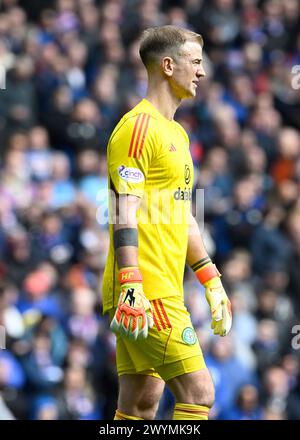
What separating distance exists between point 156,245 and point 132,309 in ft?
1.77

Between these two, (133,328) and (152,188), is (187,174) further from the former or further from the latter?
(133,328)

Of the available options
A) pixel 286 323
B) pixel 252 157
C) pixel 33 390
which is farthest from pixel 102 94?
pixel 33 390

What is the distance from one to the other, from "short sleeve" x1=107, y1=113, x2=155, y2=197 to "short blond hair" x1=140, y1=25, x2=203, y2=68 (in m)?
0.44

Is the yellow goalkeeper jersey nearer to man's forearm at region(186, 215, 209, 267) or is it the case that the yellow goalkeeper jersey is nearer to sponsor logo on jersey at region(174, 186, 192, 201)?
sponsor logo on jersey at region(174, 186, 192, 201)

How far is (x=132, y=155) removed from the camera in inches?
267

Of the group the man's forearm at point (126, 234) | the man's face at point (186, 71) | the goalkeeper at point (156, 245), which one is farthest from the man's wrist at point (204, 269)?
the man's face at point (186, 71)

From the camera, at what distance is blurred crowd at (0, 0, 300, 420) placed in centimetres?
1204

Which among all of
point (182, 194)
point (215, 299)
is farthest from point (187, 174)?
point (215, 299)

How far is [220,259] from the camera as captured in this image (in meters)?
14.6

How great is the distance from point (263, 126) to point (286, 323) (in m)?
3.55

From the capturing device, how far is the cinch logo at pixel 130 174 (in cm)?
676

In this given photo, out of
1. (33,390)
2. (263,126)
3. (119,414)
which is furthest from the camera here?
(263,126)

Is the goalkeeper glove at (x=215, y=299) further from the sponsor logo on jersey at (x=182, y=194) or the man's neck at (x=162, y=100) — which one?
the man's neck at (x=162, y=100)

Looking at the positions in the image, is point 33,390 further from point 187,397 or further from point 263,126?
point 263,126
